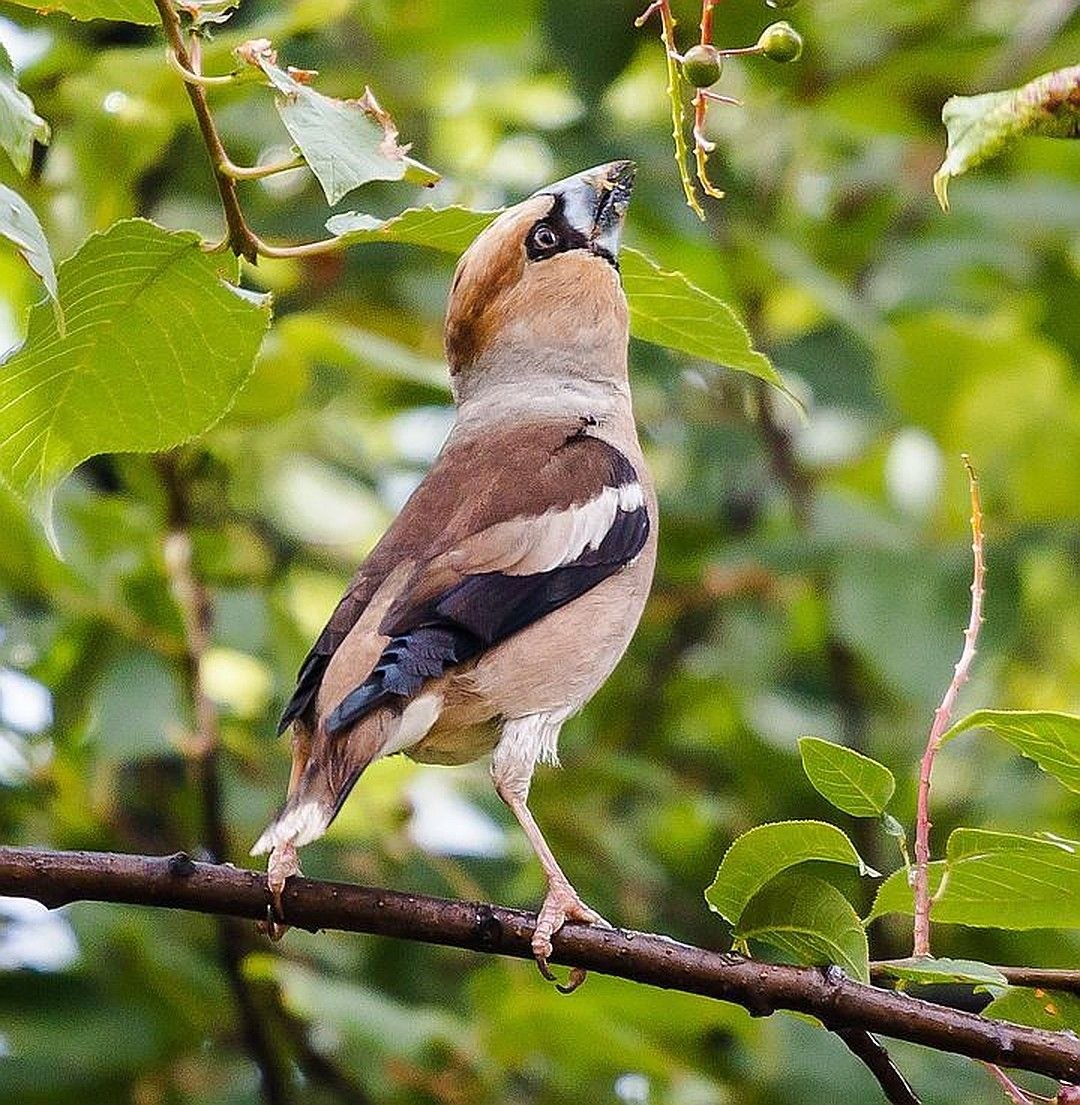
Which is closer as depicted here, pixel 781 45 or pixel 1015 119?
pixel 1015 119

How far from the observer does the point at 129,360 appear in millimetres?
2697

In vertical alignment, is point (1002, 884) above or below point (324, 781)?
above

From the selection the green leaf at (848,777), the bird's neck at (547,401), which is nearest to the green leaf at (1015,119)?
the green leaf at (848,777)

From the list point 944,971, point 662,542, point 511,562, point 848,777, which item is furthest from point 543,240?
point 944,971

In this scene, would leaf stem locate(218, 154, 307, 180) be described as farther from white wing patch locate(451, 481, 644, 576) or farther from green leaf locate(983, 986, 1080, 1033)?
green leaf locate(983, 986, 1080, 1033)

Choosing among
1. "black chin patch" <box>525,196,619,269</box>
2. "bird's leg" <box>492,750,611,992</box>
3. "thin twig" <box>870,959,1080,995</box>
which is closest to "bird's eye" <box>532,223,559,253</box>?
"black chin patch" <box>525,196,619,269</box>

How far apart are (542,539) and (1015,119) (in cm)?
186

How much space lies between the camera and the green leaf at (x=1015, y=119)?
7.70ft

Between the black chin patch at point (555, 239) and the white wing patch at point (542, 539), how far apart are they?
0.95m

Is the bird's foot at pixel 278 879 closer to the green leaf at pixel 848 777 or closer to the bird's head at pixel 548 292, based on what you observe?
the green leaf at pixel 848 777

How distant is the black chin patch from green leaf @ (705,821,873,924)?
8.20 feet

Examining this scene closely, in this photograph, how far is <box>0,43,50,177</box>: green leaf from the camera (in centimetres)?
222

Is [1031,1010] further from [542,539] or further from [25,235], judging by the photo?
[25,235]

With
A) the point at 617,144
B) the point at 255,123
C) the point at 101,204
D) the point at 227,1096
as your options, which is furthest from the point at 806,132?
the point at 227,1096
